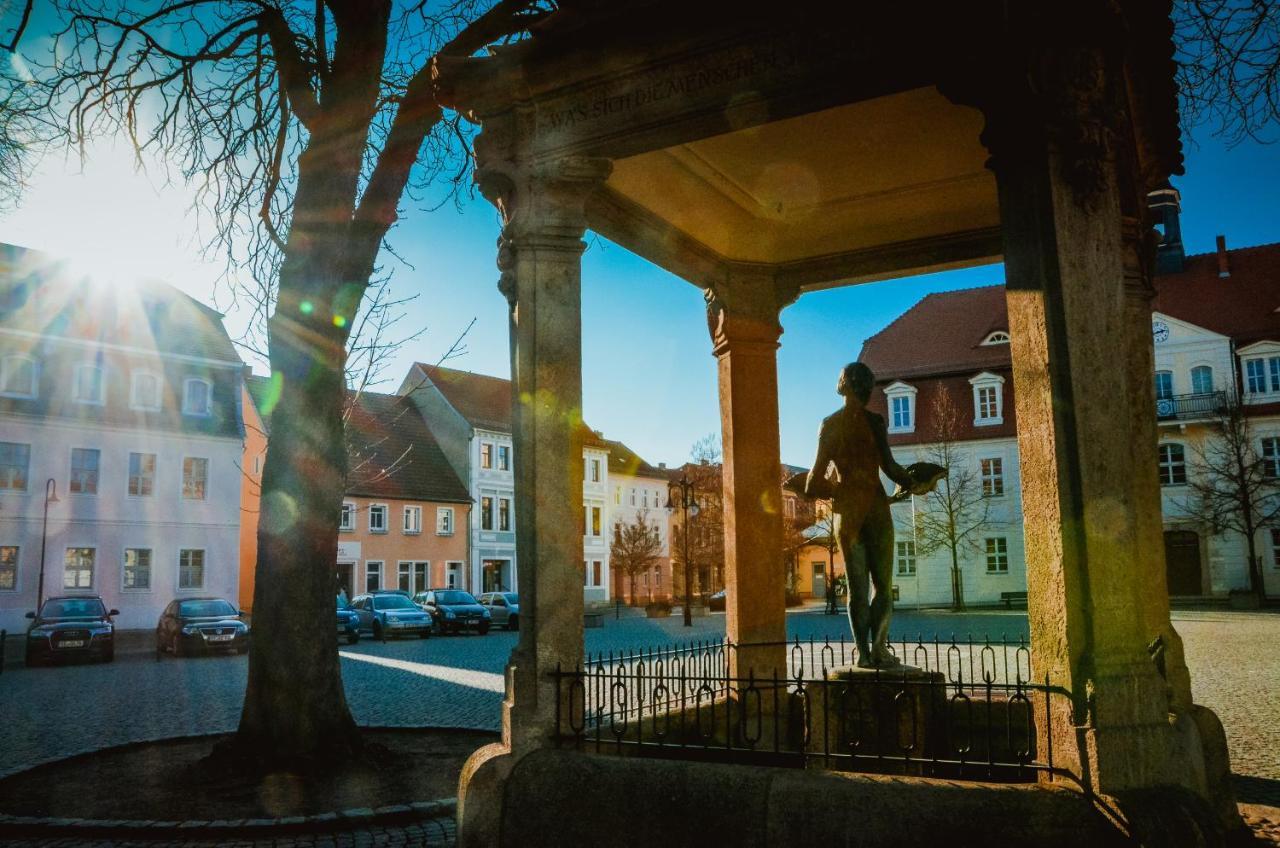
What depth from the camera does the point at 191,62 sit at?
32.7ft

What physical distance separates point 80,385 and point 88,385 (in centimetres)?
25

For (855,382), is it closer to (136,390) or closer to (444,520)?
(136,390)

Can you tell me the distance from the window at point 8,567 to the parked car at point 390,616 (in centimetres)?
1154

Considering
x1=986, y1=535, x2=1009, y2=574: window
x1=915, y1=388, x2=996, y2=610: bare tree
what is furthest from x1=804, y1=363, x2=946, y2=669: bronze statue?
x1=986, y1=535, x2=1009, y2=574: window

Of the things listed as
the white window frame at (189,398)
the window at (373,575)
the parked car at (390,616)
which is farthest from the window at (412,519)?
the parked car at (390,616)

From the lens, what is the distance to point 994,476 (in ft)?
147

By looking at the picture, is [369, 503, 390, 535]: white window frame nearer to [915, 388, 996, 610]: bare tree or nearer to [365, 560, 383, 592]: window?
[365, 560, 383, 592]: window

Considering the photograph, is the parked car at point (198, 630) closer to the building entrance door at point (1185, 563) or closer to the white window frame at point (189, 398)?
the white window frame at point (189, 398)

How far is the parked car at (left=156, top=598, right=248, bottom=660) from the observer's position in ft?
81.4

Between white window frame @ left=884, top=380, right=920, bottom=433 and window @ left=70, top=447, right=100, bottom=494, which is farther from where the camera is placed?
white window frame @ left=884, top=380, right=920, bottom=433

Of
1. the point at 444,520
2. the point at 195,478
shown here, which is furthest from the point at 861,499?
the point at 444,520

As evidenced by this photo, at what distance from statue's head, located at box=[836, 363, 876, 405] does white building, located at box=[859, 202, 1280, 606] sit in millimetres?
34814

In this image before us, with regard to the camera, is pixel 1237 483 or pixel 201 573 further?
pixel 1237 483

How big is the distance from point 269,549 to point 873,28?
22.1 ft
